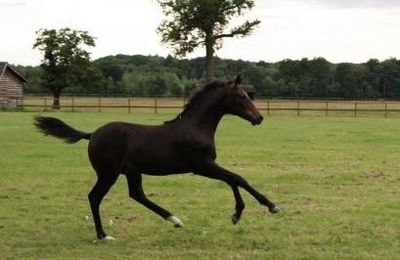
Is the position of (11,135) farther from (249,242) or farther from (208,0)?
(208,0)

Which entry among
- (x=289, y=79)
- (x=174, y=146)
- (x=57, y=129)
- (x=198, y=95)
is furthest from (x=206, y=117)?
(x=289, y=79)

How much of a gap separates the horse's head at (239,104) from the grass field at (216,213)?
1.64 meters

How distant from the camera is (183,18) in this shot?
65.1 m

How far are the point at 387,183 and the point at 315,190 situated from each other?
2002 millimetres

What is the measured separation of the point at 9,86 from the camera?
6669 cm

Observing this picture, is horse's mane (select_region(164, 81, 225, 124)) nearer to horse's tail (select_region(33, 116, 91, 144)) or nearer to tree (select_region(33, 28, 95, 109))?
horse's tail (select_region(33, 116, 91, 144))

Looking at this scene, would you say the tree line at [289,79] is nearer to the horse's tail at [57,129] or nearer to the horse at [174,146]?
the horse's tail at [57,129]

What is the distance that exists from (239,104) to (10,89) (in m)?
62.0

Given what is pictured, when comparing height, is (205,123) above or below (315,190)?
above

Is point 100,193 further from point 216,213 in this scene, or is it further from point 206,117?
point 216,213

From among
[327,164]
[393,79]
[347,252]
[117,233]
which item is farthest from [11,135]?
[393,79]

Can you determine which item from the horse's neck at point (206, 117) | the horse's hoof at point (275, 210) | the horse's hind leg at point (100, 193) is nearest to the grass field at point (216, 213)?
the horse's hind leg at point (100, 193)

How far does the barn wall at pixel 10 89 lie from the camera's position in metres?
65.0

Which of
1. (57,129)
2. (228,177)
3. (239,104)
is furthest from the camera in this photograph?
(57,129)
